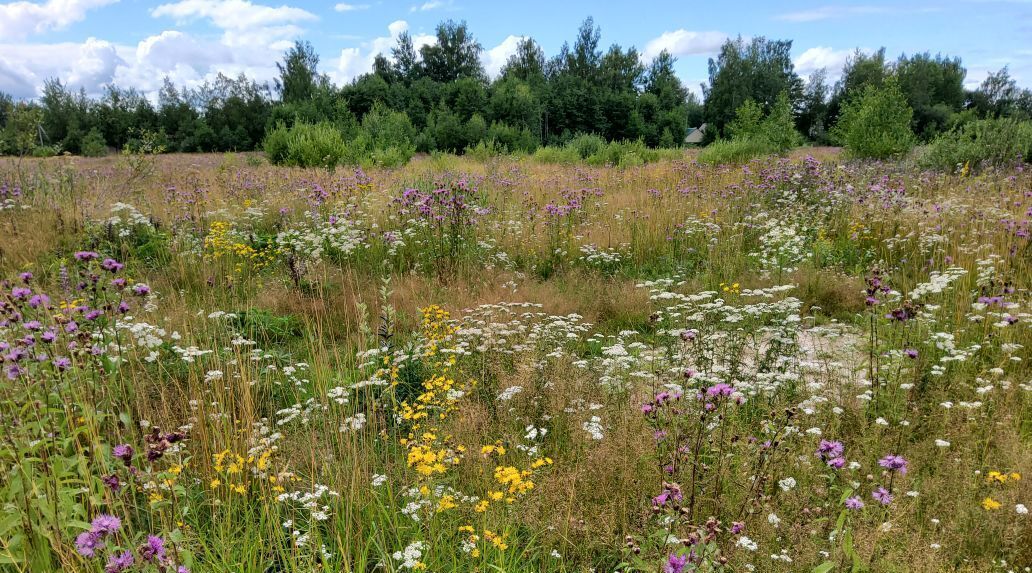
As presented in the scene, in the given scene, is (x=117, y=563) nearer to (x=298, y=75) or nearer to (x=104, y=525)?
(x=104, y=525)

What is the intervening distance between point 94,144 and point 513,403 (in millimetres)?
35105

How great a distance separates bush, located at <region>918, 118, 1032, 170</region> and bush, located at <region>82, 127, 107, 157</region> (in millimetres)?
35106

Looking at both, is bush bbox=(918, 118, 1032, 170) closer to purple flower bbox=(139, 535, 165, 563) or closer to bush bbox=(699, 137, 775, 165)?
bush bbox=(699, 137, 775, 165)

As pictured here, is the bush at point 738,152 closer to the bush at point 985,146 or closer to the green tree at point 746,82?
the bush at point 985,146

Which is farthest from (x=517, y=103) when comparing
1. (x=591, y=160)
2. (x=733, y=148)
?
(x=733, y=148)

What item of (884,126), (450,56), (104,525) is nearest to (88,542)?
(104,525)

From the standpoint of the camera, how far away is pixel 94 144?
28656 mm

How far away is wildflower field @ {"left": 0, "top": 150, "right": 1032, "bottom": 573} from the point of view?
80.4 inches

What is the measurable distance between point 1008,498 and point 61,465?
3969mm

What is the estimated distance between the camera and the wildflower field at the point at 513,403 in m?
2.04

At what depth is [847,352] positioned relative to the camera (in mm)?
4051

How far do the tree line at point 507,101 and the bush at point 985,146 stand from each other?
557 centimetres

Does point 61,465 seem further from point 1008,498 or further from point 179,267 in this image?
point 179,267

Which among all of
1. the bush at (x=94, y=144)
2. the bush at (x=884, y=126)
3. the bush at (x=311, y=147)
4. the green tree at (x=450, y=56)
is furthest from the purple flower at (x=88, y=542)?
the green tree at (x=450, y=56)
